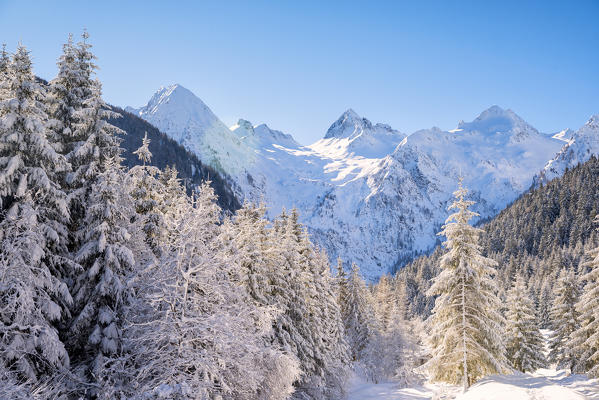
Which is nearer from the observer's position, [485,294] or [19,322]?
[19,322]

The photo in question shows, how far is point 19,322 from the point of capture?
11.5 metres

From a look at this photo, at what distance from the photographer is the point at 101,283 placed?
1370 centimetres

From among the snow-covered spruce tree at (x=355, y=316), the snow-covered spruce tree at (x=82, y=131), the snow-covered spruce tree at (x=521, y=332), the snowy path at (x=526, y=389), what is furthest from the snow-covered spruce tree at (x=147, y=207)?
the snow-covered spruce tree at (x=521, y=332)

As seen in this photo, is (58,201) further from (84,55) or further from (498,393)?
(498,393)

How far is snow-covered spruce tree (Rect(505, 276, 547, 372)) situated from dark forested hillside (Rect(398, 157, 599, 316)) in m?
81.5

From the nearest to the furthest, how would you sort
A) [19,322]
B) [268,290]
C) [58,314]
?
[19,322], [58,314], [268,290]

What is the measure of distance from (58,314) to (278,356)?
8.31m

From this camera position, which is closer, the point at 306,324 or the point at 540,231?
the point at 306,324

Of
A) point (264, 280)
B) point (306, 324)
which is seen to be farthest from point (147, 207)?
point (306, 324)

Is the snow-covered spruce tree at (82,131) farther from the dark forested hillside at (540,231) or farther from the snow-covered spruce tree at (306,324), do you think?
the dark forested hillside at (540,231)

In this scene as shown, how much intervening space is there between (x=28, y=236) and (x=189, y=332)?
5.95 metres

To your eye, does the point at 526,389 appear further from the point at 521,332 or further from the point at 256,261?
the point at 521,332

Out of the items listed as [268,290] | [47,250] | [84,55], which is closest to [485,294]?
[268,290]

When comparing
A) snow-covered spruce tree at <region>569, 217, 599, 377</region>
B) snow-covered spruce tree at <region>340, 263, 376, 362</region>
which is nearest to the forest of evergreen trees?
snow-covered spruce tree at <region>569, 217, 599, 377</region>
